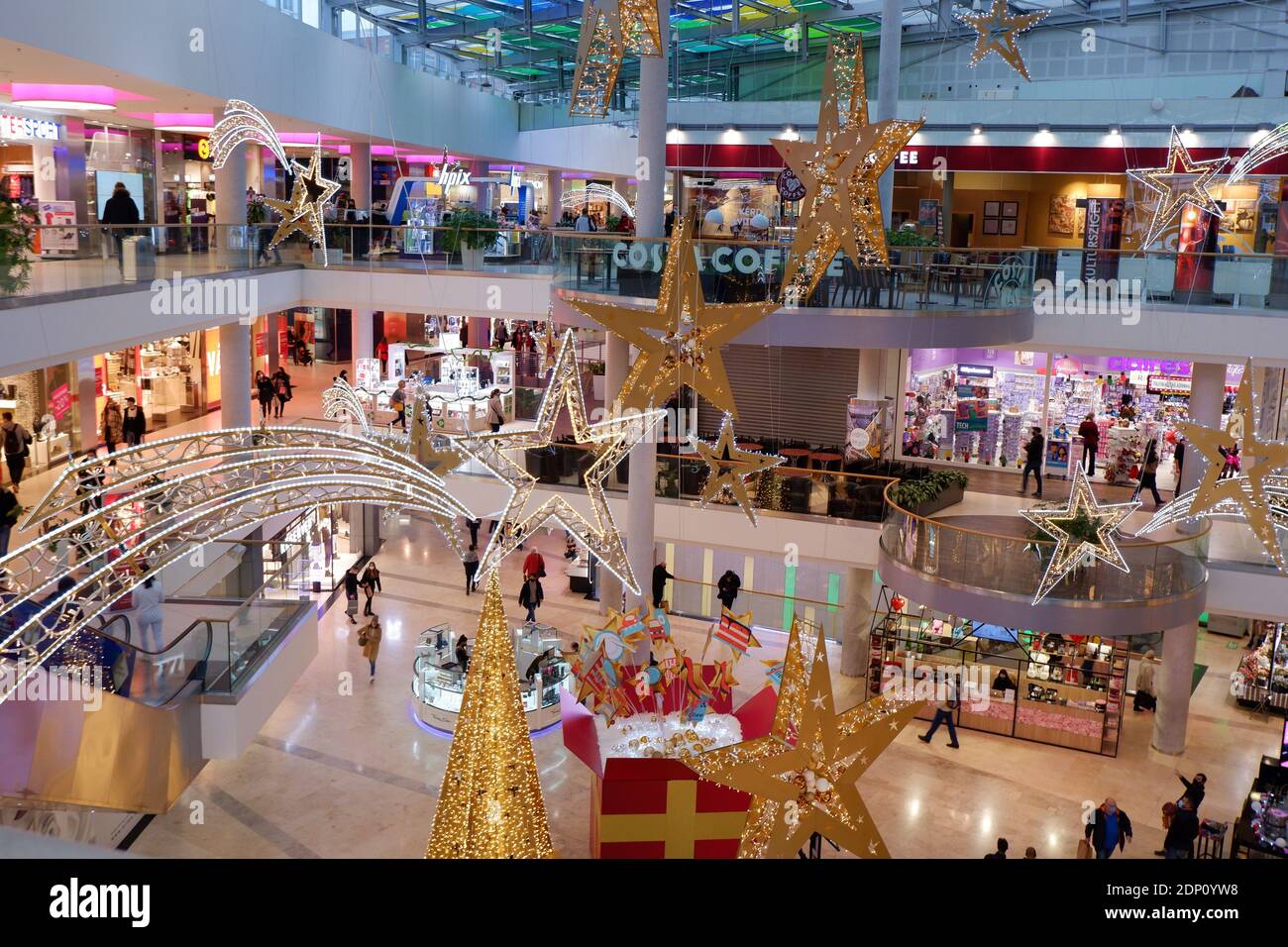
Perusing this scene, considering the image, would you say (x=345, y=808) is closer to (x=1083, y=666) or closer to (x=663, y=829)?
(x=663, y=829)

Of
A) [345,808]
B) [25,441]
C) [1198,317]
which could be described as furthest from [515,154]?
[345,808]

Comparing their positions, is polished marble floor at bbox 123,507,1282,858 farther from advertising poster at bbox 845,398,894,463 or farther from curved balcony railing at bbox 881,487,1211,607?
advertising poster at bbox 845,398,894,463

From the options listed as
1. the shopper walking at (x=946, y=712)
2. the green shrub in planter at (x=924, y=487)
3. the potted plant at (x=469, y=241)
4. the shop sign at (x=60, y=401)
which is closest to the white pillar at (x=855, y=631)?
the shopper walking at (x=946, y=712)

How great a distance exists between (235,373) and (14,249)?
10406 mm

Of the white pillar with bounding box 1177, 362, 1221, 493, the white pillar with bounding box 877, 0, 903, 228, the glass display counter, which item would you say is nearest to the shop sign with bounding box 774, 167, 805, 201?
the white pillar with bounding box 877, 0, 903, 228

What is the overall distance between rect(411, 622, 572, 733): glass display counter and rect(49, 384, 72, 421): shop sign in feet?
28.8

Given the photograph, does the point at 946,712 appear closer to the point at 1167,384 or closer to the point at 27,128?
the point at 1167,384

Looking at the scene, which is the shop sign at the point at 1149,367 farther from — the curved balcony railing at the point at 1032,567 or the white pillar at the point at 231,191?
the white pillar at the point at 231,191

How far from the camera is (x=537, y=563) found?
23.3m

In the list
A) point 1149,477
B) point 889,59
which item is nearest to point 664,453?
point 889,59

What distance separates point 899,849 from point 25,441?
47.9ft

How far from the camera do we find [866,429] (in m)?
20.5

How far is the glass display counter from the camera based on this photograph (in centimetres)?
1823
